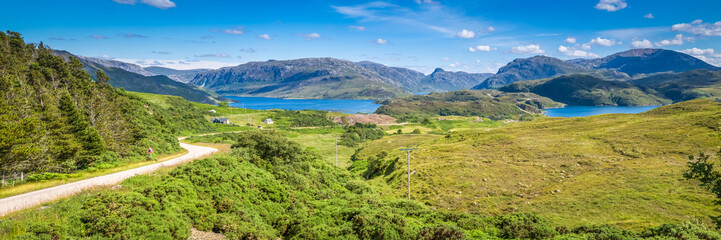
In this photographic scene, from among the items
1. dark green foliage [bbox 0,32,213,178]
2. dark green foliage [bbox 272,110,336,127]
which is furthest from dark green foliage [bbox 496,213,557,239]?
dark green foliage [bbox 272,110,336,127]

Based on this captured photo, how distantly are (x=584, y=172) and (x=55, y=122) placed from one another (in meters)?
61.0

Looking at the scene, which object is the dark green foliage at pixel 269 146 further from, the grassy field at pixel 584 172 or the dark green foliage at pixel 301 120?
the dark green foliage at pixel 301 120

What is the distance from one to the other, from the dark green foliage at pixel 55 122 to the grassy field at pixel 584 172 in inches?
1449

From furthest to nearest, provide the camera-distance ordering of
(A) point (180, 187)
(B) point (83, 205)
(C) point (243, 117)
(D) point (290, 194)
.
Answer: (C) point (243, 117) → (D) point (290, 194) → (A) point (180, 187) → (B) point (83, 205)

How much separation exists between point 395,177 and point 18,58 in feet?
207

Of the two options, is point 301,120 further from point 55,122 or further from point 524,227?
point 524,227

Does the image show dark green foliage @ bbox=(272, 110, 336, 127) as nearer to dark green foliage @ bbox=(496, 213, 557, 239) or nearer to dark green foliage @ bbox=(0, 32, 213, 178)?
dark green foliage @ bbox=(0, 32, 213, 178)

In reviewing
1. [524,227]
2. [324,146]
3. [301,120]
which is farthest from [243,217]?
[301,120]

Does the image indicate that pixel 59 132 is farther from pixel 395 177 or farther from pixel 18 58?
pixel 395 177

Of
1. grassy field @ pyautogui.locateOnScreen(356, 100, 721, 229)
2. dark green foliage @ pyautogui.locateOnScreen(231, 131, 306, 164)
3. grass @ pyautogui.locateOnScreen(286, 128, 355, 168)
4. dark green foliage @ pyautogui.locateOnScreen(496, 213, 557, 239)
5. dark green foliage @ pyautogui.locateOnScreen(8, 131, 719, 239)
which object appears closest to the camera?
dark green foliage @ pyautogui.locateOnScreen(8, 131, 719, 239)

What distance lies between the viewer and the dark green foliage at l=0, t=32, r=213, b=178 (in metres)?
29.1

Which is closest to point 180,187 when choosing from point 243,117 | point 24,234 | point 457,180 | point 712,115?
point 24,234

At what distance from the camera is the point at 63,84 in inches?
2159

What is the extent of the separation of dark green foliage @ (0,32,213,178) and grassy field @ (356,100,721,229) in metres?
36.8
